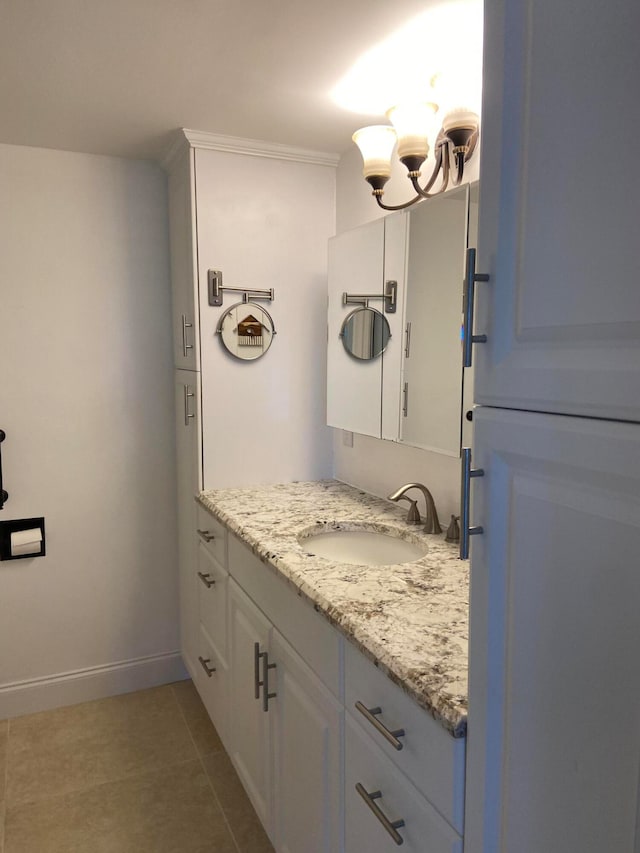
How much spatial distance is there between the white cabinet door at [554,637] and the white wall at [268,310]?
5.54ft

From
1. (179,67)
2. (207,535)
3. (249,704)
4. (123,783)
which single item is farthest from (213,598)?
(179,67)

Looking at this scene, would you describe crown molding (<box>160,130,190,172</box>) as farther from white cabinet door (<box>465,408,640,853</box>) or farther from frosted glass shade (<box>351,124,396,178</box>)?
white cabinet door (<box>465,408,640,853</box>)

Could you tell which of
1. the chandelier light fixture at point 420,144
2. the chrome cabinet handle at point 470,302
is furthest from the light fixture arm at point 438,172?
the chrome cabinet handle at point 470,302

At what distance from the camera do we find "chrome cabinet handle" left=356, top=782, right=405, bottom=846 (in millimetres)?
1078

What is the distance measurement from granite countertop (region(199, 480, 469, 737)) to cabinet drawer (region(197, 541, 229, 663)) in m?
0.21

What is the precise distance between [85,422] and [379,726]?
6.37ft

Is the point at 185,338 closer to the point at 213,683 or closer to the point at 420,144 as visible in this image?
the point at 420,144

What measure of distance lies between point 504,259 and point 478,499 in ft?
1.04

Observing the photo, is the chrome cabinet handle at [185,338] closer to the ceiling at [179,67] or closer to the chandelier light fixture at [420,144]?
the ceiling at [179,67]

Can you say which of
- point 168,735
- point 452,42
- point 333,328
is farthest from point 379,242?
point 168,735

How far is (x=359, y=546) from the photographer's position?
1.98m

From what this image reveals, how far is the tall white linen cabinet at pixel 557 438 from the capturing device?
632 millimetres

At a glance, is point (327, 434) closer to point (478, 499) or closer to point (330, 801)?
point (330, 801)

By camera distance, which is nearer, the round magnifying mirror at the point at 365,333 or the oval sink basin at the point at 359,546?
the oval sink basin at the point at 359,546
